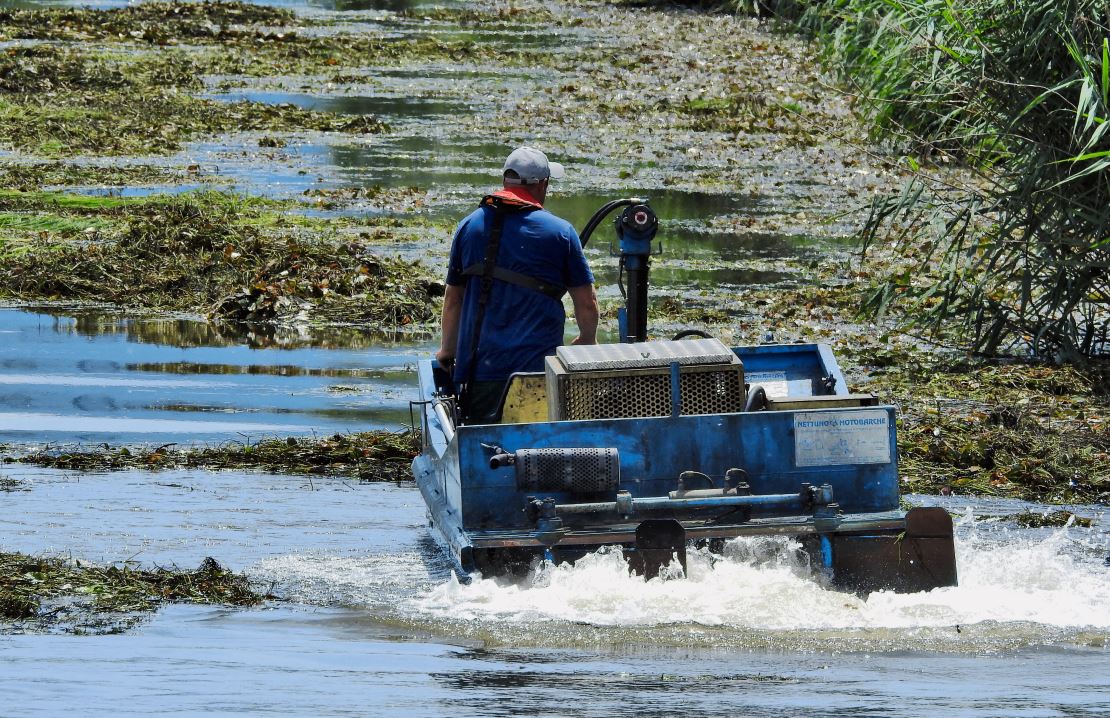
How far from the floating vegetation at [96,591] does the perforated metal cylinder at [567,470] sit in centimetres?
129

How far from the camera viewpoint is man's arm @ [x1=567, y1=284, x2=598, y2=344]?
966 cm

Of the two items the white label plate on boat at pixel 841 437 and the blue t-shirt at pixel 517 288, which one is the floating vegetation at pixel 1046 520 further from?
the blue t-shirt at pixel 517 288

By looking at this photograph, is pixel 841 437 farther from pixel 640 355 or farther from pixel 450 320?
pixel 450 320

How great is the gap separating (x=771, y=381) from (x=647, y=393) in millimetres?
1706

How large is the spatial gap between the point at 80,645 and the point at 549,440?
7.09 feet

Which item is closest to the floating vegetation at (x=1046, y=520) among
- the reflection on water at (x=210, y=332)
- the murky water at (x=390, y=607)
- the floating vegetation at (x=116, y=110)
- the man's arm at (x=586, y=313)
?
the murky water at (x=390, y=607)

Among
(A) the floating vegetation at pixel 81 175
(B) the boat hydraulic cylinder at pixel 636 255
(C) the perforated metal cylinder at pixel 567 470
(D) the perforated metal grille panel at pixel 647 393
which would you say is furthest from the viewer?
(A) the floating vegetation at pixel 81 175

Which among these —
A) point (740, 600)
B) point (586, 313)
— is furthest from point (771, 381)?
point (740, 600)

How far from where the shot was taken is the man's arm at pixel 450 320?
31.9ft

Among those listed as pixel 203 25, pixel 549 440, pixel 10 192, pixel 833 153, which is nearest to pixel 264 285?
→ pixel 10 192

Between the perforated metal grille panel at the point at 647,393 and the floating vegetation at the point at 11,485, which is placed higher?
the perforated metal grille panel at the point at 647,393

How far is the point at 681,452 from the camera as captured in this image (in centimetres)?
866

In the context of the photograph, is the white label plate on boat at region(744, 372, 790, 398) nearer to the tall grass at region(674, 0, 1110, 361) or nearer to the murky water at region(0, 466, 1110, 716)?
the murky water at region(0, 466, 1110, 716)

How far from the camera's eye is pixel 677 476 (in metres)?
8.66
